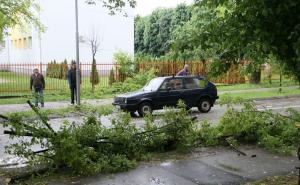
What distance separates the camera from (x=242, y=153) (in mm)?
9078

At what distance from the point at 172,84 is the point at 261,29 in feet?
35.7

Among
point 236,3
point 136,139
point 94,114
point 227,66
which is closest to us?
point 236,3

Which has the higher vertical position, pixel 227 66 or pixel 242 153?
pixel 227 66

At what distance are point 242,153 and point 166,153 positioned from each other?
1.57m

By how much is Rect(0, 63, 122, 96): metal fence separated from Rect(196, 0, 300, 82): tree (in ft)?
65.9

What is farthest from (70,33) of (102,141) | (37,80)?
(102,141)

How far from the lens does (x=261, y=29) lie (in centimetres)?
565

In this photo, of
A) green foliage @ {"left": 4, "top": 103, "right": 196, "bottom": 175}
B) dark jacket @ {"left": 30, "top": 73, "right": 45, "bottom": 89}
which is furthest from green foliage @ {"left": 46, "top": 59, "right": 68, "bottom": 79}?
green foliage @ {"left": 4, "top": 103, "right": 196, "bottom": 175}

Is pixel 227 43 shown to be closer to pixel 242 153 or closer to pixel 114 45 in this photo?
pixel 242 153

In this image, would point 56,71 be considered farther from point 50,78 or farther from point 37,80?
point 37,80

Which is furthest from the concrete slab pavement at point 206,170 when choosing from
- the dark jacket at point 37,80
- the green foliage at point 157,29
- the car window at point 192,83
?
the green foliage at point 157,29

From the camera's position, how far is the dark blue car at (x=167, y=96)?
15750 mm

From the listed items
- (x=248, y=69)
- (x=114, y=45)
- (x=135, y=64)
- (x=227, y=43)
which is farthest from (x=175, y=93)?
(x=114, y=45)

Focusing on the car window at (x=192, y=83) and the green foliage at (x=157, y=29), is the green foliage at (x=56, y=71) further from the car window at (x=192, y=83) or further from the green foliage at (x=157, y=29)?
the green foliage at (x=157, y=29)
